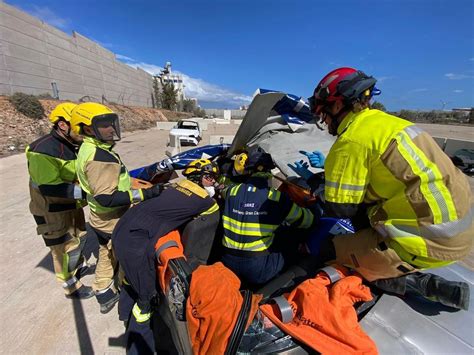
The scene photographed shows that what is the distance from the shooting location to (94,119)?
2.33 metres

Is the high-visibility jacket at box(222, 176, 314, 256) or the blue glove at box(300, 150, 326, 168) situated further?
the blue glove at box(300, 150, 326, 168)

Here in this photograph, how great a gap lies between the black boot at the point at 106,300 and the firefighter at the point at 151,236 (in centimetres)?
72

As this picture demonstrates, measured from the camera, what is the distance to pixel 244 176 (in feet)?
7.39

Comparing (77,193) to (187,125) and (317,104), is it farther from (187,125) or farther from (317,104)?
(187,125)

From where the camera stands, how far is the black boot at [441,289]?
50.2 inches

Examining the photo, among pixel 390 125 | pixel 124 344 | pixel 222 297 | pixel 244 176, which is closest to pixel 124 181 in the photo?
pixel 244 176

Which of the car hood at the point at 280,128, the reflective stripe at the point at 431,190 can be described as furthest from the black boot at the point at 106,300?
the reflective stripe at the point at 431,190

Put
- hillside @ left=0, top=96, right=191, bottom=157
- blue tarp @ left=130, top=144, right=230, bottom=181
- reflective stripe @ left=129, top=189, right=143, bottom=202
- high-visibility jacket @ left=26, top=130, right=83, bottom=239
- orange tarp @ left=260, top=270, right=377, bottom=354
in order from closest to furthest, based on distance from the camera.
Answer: orange tarp @ left=260, top=270, right=377, bottom=354, reflective stripe @ left=129, top=189, right=143, bottom=202, high-visibility jacket @ left=26, top=130, right=83, bottom=239, blue tarp @ left=130, top=144, right=230, bottom=181, hillside @ left=0, top=96, right=191, bottom=157

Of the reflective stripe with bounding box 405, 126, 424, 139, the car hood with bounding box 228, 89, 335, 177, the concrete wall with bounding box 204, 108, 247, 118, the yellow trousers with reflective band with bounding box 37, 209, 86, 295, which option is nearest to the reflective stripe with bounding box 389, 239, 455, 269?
the reflective stripe with bounding box 405, 126, 424, 139

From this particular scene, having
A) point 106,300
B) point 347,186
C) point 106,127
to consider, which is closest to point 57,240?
point 106,300

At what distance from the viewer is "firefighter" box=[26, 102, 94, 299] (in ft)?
8.34

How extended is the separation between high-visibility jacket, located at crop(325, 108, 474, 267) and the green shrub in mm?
19423

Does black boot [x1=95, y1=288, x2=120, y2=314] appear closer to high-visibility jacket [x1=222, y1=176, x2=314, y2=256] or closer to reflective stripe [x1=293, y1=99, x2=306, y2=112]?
high-visibility jacket [x1=222, y1=176, x2=314, y2=256]

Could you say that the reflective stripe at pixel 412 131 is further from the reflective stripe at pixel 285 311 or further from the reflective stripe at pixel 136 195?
the reflective stripe at pixel 136 195
